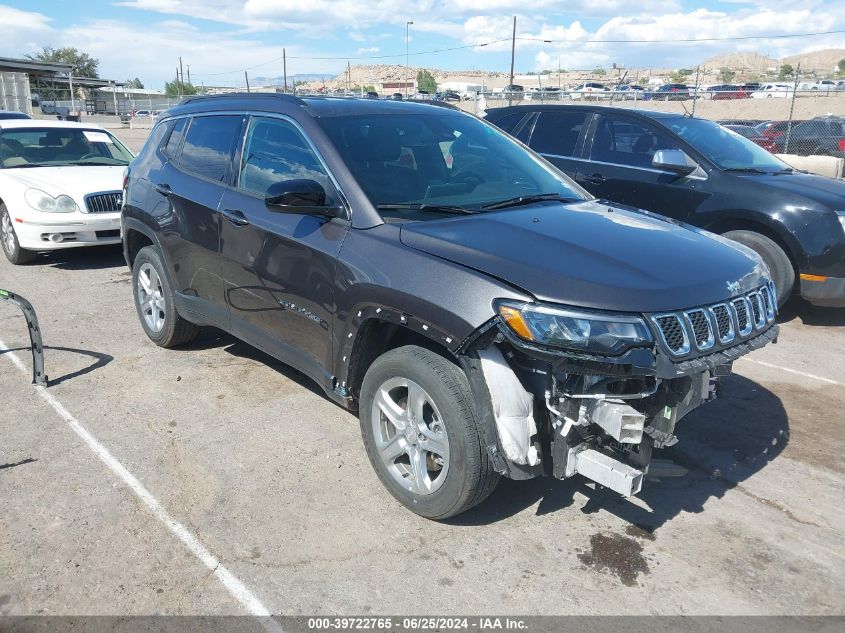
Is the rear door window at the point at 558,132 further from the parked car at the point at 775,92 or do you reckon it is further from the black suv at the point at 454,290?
the parked car at the point at 775,92

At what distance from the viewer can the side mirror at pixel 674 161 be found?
6.59 m

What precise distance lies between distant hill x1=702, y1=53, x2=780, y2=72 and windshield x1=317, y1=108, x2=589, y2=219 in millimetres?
137299

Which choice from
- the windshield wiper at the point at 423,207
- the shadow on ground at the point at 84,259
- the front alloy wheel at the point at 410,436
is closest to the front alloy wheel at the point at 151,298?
the windshield wiper at the point at 423,207

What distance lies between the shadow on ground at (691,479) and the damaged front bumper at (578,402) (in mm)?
623

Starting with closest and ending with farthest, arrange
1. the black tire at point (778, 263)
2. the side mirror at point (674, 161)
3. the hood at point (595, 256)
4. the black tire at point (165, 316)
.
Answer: the hood at point (595, 256), the black tire at point (165, 316), the black tire at point (778, 263), the side mirror at point (674, 161)

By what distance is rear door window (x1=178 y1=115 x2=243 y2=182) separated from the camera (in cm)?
457

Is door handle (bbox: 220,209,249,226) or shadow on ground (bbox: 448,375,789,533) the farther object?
door handle (bbox: 220,209,249,226)

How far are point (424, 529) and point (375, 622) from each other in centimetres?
66

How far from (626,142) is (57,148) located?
7.39m

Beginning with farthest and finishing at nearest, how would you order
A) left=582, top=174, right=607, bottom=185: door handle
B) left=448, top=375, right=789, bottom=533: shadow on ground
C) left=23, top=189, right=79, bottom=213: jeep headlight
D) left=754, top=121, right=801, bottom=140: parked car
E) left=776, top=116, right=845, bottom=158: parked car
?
1. left=754, top=121, right=801, bottom=140: parked car
2. left=776, top=116, right=845, bottom=158: parked car
3. left=23, top=189, right=79, bottom=213: jeep headlight
4. left=582, top=174, right=607, bottom=185: door handle
5. left=448, top=375, right=789, bottom=533: shadow on ground

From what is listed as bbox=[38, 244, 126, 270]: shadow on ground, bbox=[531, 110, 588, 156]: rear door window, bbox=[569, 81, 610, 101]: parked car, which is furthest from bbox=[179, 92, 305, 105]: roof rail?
bbox=[569, 81, 610, 101]: parked car

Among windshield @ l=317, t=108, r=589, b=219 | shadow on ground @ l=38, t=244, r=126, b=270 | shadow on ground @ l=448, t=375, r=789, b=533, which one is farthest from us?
shadow on ground @ l=38, t=244, r=126, b=270

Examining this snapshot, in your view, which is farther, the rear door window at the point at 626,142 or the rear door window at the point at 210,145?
the rear door window at the point at 626,142

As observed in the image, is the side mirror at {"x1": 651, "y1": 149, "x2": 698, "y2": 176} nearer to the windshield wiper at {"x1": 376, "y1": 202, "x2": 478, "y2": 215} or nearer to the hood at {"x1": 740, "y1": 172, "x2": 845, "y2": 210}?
the hood at {"x1": 740, "y1": 172, "x2": 845, "y2": 210}
